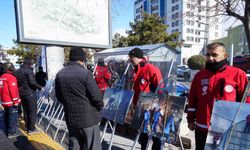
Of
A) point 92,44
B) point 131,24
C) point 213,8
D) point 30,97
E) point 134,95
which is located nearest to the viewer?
point 134,95

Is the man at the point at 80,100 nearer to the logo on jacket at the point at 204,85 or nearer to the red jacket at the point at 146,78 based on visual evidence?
the red jacket at the point at 146,78

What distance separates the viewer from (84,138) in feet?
10.3

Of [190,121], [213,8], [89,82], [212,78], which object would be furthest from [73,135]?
[213,8]

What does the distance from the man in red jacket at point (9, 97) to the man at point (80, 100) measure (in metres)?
2.74

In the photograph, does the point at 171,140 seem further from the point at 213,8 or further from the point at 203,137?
the point at 213,8

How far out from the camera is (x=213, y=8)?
6215mm

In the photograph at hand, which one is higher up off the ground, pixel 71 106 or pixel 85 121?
pixel 71 106

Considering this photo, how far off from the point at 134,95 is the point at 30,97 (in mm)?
2896

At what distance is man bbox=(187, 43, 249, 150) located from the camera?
2.42 m

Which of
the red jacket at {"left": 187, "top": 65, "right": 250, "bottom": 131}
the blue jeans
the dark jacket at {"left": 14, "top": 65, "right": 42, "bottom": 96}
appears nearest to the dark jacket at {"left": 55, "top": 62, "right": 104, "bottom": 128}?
the red jacket at {"left": 187, "top": 65, "right": 250, "bottom": 131}

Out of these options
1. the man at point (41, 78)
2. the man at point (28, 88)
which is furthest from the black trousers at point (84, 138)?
the man at point (41, 78)

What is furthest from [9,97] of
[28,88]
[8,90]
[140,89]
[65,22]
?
[140,89]

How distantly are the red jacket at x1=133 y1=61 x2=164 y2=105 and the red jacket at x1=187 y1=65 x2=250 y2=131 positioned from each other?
2.82 feet

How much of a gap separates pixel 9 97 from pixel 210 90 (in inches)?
177
